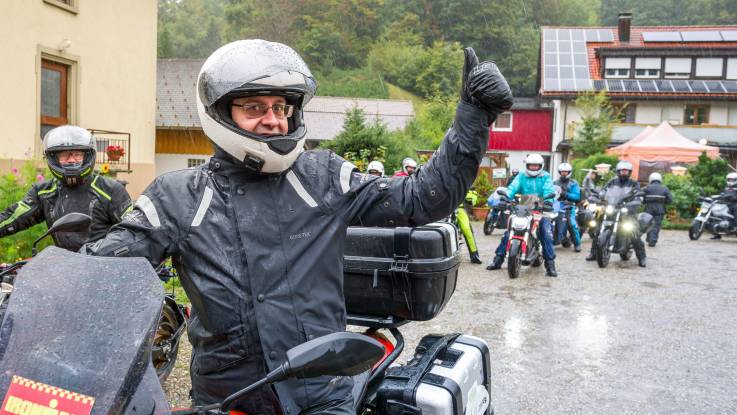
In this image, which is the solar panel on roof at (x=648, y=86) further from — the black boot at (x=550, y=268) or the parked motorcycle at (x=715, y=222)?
the black boot at (x=550, y=268)

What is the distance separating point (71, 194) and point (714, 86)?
37621 mm

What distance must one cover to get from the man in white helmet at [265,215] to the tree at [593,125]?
30826 mm

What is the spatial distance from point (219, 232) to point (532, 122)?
43.0 meters

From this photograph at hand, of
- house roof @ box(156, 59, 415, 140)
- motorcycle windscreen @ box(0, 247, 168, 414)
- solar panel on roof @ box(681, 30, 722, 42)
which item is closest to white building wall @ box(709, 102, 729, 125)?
solar panel on roof @ box(681, 30, 722, 42)

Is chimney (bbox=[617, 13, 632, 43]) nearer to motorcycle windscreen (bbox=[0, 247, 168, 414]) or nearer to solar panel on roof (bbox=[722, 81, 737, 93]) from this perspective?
solar panel on roof (bbox=[722, 81, 737, 93])

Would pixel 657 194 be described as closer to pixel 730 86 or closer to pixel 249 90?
pixel 249 90

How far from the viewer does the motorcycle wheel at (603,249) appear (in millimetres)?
10969

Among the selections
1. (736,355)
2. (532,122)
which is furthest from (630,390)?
(532,122)

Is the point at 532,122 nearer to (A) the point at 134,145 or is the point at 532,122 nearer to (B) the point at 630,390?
(A) the point at 134,145

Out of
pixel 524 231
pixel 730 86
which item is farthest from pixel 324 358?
pixel 730 86

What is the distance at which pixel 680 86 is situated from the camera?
115ft

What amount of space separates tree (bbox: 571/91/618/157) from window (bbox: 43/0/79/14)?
78.8 ft

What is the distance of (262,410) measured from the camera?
1978mm

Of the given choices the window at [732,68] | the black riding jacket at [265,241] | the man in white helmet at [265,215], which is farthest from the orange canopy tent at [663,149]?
the black riding jacket at [265,241]
